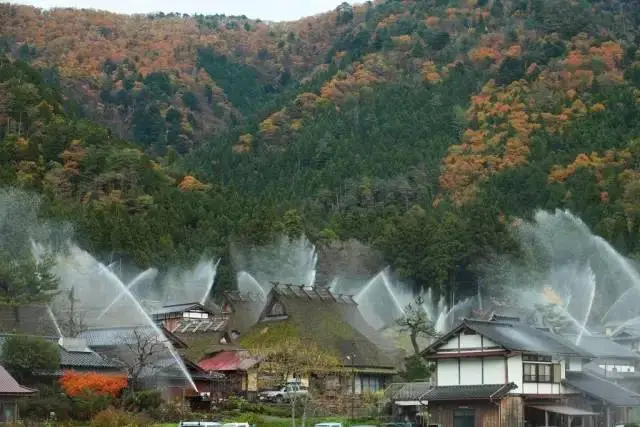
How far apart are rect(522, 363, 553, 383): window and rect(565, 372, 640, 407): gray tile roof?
129 cm

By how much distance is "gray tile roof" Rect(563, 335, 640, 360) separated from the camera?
234ft

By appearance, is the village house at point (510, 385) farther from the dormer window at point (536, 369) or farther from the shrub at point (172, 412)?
the shrub at point (172, 412)

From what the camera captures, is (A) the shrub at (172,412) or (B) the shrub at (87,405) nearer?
(B) the shrub at (87,405)

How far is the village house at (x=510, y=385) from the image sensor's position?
187 feet

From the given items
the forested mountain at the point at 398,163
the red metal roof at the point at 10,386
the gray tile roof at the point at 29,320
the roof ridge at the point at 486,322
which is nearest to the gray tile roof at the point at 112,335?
the gray tile roof at the point at 29,320

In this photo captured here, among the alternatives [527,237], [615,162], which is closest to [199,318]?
[527,237]

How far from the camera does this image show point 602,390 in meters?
61.2

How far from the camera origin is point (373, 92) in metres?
193

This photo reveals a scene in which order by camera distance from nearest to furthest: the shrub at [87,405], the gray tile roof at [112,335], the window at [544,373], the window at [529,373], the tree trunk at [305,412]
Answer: the shrub at [87,405] → the tree trunk at [305,412] → the window at [529,373] → the window at [544,373] → the gray tile roof at [112,335]

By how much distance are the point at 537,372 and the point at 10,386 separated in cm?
2580

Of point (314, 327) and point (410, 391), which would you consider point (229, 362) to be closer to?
point (314, 327)

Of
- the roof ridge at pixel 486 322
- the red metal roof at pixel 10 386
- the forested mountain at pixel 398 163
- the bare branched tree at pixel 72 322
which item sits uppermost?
the forested mountain at pixel 398 163

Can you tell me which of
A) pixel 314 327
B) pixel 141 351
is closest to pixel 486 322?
pixel 141 351

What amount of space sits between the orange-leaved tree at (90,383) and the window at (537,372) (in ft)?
66.4
